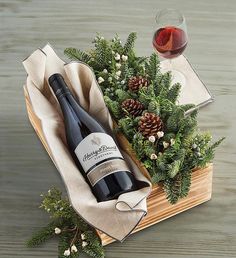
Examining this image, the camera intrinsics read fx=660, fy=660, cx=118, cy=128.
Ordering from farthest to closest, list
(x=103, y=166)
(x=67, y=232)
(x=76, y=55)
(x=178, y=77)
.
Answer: (x=178, y=77)
(x=76, y=55)
(x=67, y=232)
(x=103, y=166)

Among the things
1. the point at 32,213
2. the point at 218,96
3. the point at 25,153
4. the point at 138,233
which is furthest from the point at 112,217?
the point at 218,96

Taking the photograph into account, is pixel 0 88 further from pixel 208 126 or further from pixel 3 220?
pixel 208 126

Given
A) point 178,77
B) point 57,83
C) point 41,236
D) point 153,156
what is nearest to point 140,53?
point 178,77

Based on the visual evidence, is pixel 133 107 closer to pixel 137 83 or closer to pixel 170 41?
pixel 137 83

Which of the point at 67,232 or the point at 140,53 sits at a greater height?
the point at 140,53

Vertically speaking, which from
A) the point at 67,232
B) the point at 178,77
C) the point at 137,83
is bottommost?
the point at 67,232

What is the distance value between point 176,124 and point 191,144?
0.05 meters

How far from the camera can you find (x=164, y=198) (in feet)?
4.60

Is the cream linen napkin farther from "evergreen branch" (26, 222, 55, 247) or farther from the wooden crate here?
"evergreen branch" (26, 222, 55, 247)

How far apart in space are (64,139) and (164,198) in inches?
10.3

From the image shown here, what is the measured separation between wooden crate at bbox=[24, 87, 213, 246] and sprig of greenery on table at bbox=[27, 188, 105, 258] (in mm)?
33

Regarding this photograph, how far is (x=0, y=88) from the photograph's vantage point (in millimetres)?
1716

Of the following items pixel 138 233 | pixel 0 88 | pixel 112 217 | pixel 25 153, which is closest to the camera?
Result: pixel 112 217

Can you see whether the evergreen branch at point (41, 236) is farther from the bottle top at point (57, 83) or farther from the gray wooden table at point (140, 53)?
the bottle top at point (57, 83)
